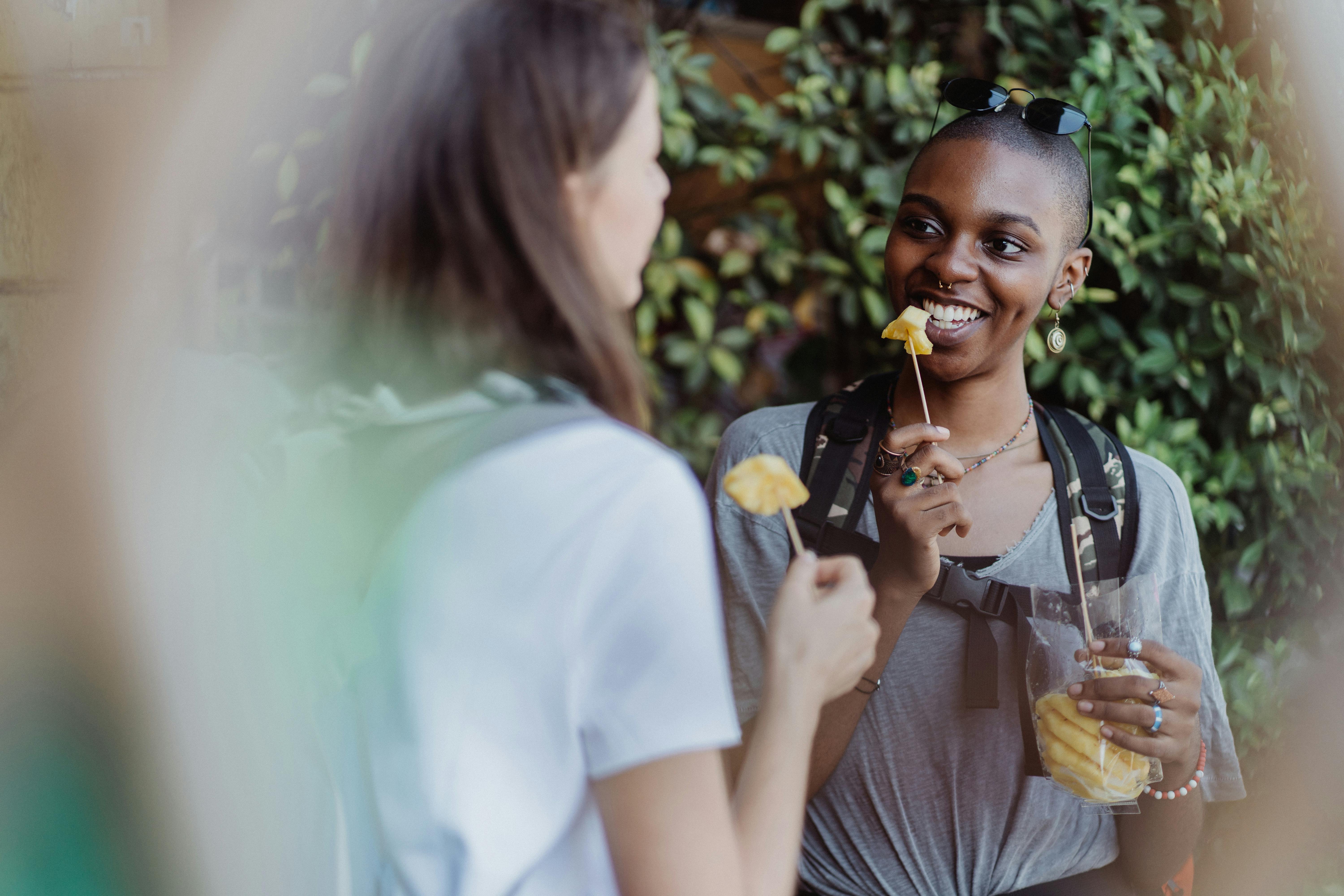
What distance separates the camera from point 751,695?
1736mm

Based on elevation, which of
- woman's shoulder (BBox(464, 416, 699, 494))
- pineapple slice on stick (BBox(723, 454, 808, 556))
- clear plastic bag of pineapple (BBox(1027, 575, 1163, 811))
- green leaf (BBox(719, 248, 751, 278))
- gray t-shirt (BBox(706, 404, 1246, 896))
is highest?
woman's shoulder (BBox(464, 416, 699, 494))

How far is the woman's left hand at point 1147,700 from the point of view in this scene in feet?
4.58

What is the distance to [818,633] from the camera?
104 centimetres

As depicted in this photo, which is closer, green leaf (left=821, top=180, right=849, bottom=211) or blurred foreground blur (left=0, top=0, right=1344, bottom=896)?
blurred foreground blur (left=0, top=0, right=1344, bottom=896)

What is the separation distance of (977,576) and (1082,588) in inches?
8.0

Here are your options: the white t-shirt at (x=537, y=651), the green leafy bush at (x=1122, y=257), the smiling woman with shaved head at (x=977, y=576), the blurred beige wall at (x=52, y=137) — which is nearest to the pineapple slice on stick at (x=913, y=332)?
the smiling woman with shaved head at (x=977, y=576)

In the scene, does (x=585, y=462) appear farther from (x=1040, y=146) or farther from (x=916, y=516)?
(x=1040, y=146)

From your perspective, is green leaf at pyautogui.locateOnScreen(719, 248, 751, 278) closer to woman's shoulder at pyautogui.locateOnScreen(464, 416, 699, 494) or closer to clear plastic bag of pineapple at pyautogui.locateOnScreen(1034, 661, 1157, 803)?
clear plastic bag of pineapple at pyautogui.locateOnScreen(1034, 661, 1157, 803)

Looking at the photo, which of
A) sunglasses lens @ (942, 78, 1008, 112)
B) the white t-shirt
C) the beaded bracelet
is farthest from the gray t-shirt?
the white t-shirt

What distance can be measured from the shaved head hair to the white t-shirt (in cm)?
125

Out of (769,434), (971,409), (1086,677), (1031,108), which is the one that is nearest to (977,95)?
(1031,108)

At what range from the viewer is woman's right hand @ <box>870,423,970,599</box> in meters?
1.47

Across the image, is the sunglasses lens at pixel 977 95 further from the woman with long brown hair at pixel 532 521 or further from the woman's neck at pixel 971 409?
the woman with long brown hair at pixel 532 521

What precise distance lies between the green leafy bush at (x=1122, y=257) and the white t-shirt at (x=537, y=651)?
2305 millimetres
